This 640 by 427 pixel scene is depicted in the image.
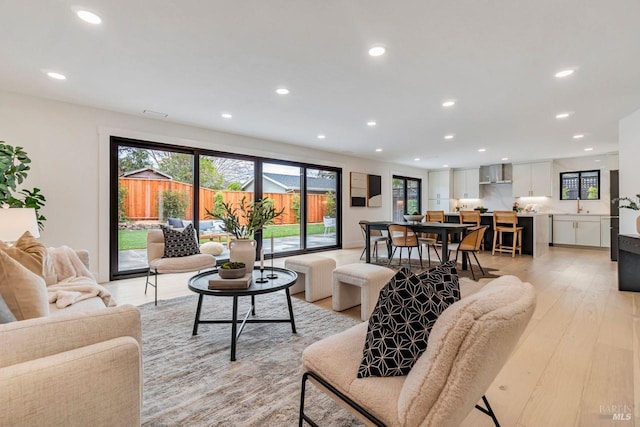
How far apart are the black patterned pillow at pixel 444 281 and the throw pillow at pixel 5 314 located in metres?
1.59

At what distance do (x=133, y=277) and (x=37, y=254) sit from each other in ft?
9.72

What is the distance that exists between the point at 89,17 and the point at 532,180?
33.2ft

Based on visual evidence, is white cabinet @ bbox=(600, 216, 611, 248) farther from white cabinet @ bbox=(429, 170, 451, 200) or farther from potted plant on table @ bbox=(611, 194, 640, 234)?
white cabinet @ bbox=(429, 170, 451, 200)

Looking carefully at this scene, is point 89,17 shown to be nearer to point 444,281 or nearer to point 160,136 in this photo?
point 160,136

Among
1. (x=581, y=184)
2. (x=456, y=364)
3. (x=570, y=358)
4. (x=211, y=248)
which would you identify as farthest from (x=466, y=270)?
(x=581, y=184)

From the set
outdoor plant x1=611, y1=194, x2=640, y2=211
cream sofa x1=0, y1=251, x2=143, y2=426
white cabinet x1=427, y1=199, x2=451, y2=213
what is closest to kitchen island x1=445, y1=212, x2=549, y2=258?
outdoor plant x1=611, y1=194, x2=640, y2=211

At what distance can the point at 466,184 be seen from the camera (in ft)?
33.1

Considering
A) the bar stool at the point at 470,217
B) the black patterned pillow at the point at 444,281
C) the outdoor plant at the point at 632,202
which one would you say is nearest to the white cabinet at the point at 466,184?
the bar stool at the point at 470,217

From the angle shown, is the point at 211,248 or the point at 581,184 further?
the point at 581,184

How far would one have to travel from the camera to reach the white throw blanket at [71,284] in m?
2.01

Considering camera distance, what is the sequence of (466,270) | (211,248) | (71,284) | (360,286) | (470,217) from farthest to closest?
(470,217), (211,248), (466,270), (360,286), (71,284)

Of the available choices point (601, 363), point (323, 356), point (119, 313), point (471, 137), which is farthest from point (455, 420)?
point (471, 137)

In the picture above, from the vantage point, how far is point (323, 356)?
1.28 m

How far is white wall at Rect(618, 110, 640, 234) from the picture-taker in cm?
427
